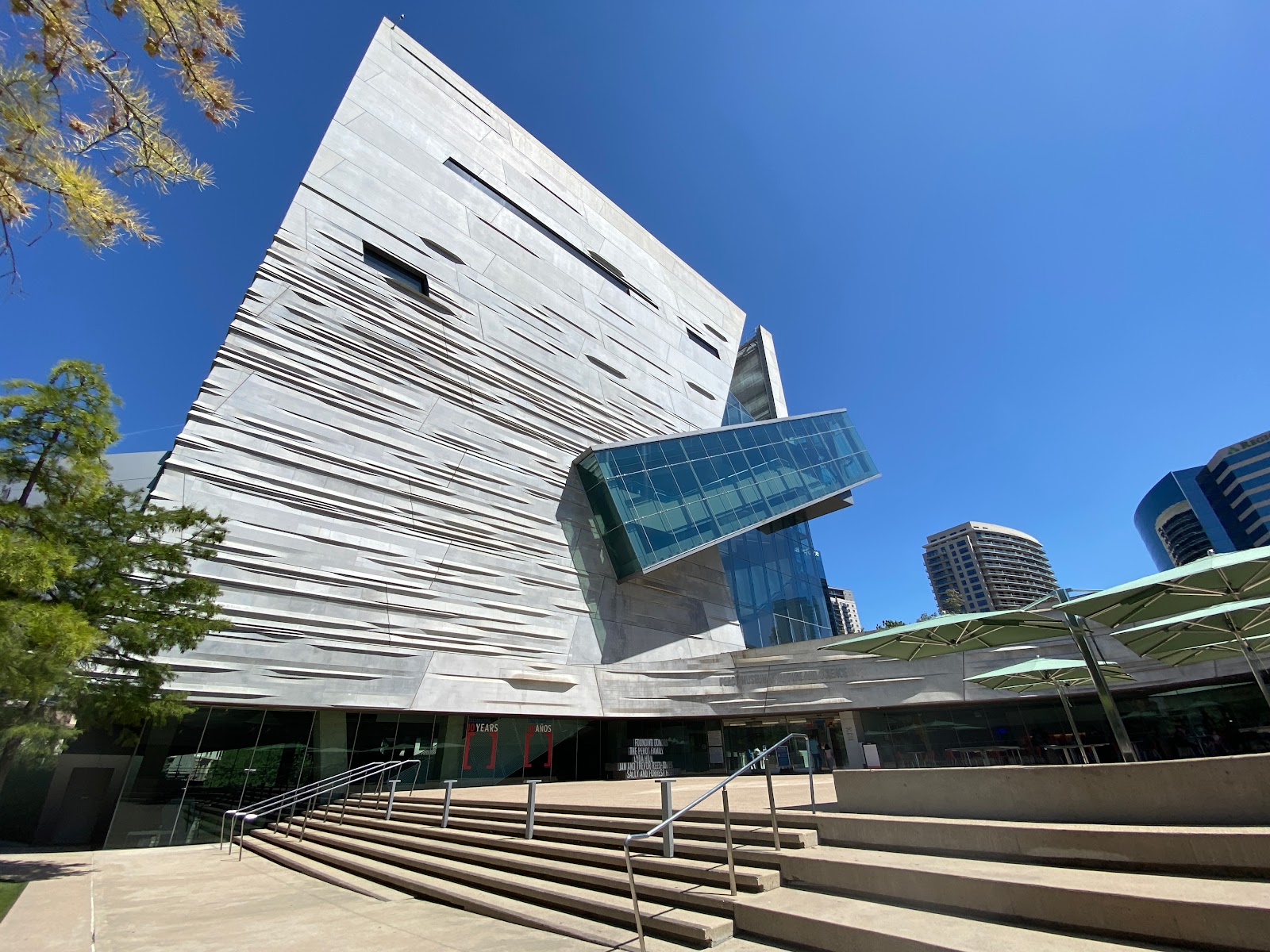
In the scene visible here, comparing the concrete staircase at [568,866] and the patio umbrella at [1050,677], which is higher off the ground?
the patio umbrella at [1050,677]

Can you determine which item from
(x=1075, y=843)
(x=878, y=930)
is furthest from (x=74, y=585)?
(x=1075, y=843)

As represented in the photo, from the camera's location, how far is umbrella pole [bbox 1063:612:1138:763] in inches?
252

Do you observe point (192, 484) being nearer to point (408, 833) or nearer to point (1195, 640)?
point (408, 833)

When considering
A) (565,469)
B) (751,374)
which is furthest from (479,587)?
(751,374)

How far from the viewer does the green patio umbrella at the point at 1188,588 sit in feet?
21.9

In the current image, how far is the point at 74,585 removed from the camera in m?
8.99

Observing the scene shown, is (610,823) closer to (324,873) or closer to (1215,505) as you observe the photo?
(324,873)

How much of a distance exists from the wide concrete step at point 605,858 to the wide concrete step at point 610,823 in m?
0.39

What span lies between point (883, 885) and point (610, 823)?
12.8 ft

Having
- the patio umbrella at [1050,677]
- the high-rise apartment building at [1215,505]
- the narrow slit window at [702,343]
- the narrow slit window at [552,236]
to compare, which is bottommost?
the patio umbrella at [1050,677]

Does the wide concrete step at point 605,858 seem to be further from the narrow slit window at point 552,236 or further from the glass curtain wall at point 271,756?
the narrow slit window at point 552,236

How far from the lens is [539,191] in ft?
82.5

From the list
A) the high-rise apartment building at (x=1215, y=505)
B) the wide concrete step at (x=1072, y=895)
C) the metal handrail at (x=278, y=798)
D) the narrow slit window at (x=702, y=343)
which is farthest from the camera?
the high-rise apartment building at (x=1215, y=505)

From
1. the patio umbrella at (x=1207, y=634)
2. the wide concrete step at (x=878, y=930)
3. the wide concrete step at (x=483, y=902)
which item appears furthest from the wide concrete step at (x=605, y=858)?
the patio umbrella at (x=1207, y=634)
